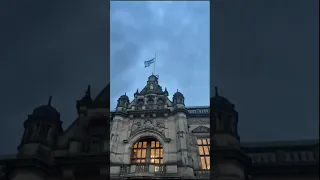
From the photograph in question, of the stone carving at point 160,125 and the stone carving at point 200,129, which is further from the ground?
the stone carving at point 160,125

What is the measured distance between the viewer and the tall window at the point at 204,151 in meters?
13.6

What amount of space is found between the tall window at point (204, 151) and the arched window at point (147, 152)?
161 cm

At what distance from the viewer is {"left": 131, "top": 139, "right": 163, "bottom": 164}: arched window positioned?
13.6 metres

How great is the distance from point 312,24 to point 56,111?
3.12m

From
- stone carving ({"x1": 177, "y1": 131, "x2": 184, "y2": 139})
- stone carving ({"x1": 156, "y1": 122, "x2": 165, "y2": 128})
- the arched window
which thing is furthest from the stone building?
stone carving ({"x1": 156, "y1": 122, "x2": 165, "y2": 128})

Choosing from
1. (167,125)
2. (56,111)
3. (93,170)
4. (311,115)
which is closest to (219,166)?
(311,115)

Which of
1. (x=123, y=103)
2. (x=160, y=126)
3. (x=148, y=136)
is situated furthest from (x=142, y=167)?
(x=123, y=103)

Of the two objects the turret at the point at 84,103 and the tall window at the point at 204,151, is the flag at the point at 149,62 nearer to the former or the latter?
the tall window at the point at 204,151

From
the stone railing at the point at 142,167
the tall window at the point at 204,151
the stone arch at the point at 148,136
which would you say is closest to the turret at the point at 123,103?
the stone arch at the point at 148,136

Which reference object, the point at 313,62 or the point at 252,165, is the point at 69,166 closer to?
the point at 252,165

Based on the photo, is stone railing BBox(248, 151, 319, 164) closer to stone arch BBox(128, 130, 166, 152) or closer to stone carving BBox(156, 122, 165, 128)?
stone arch BBox(128, 130, 166, 152)

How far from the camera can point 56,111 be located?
4.21 metres

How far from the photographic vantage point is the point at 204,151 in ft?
46.6

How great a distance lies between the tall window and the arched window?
5.30ft
